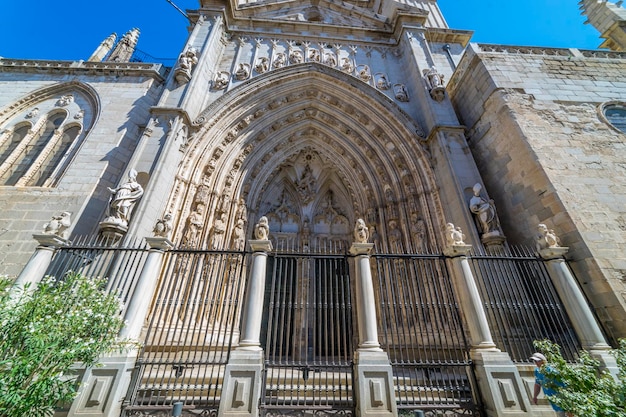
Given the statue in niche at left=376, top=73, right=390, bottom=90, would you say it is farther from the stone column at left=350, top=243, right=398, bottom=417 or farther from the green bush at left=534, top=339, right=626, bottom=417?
the green bush at left=534, top=339, right=626, bottom=417

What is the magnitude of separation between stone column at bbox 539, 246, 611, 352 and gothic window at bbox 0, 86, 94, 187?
1281cm

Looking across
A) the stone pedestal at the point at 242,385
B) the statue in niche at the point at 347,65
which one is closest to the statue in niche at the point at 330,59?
the statue in niche at the point at 347,65

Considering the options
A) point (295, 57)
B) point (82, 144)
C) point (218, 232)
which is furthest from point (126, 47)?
point (218, 232)

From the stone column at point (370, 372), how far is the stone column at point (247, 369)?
4.89ft

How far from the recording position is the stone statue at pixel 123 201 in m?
6.34

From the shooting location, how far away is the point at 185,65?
9.36 meters

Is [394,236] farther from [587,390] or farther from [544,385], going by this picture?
[587,390]

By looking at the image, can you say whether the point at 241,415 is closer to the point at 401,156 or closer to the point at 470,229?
the point at 470,229

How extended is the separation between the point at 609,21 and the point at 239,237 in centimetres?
2017

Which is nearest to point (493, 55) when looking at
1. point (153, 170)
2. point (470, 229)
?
point (470, 229)

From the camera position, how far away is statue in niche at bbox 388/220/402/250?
25.8ft

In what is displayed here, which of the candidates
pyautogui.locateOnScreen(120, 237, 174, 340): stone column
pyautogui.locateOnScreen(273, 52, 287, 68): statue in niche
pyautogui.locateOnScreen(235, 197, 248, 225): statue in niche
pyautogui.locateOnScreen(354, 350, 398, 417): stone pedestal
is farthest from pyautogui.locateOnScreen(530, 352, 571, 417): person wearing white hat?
pyautogui.locateOnScreen(273, 52, 287, 68): statue in niche

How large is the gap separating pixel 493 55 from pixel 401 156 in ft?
14.0

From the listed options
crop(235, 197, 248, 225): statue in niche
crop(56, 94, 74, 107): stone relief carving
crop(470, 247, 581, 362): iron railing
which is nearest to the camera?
crop(470, 247, 581, 362): iron railing
